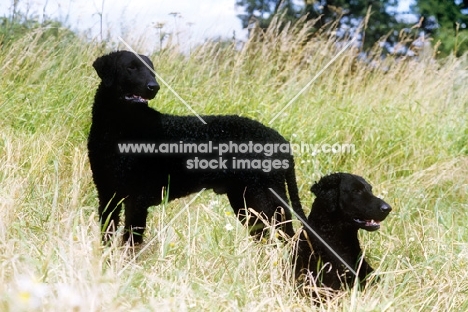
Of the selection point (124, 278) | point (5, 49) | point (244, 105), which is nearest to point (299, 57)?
point (244, 105)

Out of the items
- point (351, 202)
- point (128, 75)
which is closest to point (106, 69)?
point (128, 75)

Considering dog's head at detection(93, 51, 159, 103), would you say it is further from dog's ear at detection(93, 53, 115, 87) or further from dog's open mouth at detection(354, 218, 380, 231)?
dog's open mouth at detection(354, 218, 380, 231)

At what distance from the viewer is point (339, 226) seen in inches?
125

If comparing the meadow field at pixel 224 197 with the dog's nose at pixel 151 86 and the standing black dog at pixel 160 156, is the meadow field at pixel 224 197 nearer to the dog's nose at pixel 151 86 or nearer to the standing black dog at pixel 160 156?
the standing black dog at pixel 160 156

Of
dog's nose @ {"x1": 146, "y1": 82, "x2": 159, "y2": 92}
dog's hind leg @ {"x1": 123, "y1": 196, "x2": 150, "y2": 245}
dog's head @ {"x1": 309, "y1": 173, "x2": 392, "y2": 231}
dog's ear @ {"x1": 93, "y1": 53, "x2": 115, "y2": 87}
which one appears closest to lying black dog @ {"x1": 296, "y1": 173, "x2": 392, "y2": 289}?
dog's head @ {"x1": 309, "y1": 173, "x2": 392, "y2": 231}

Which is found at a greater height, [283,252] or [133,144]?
[133,144]

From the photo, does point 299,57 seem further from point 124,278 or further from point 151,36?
point 124,278

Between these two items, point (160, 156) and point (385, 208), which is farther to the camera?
point (160, 156)

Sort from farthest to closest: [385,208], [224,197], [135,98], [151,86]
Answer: [224,197]
[135,98]
[151,86]
[385,208]

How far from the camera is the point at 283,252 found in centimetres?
332

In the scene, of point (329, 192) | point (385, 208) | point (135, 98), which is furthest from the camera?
point (135, 98)

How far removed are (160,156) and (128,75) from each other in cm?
51

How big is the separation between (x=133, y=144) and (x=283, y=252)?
1062mm

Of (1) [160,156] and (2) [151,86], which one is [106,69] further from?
(1) [160,156]
